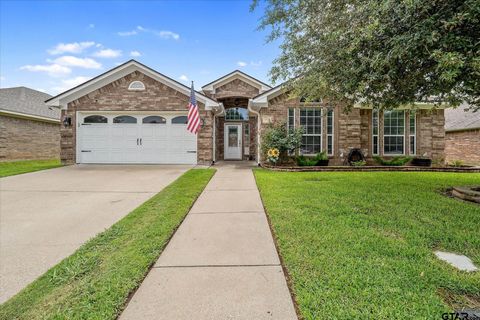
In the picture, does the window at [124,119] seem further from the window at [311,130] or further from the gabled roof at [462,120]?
the gabled roof at [462,120]

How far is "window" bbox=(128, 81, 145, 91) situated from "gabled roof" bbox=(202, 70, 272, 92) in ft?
16.7

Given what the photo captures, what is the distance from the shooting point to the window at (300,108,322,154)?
12.1m

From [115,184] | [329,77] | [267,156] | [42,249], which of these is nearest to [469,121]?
[267,156]

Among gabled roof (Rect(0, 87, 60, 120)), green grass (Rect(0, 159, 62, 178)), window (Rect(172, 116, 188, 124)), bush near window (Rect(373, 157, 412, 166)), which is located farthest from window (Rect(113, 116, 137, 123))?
bush near window (Rect(373, 157, 412, 166))

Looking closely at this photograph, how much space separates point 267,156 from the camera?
11.9 meters

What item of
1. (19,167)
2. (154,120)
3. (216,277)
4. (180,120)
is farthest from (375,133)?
(19,167)

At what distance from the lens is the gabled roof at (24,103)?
14.7 m

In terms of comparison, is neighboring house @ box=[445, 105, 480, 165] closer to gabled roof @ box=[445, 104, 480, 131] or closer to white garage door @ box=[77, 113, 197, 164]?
gabled roof @ box=[445, 104, 480, 131]

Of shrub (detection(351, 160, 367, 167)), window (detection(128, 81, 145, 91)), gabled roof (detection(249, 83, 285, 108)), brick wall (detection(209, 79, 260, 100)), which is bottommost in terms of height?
shrub (detection(351, 160, 367, 167))

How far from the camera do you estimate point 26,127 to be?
15.6 m

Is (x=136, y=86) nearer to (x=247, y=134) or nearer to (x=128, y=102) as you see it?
(x=128, y=102)

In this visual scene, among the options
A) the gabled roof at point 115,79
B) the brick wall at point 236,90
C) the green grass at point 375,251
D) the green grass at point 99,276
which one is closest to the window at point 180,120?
the gabled roof at point 115,79

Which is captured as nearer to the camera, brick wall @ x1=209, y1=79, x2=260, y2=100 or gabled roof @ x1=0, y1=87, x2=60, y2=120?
gabled roof @ x1=0, y1=87, x2=60, y2=120

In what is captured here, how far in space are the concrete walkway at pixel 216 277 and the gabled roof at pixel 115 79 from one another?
9.15m
